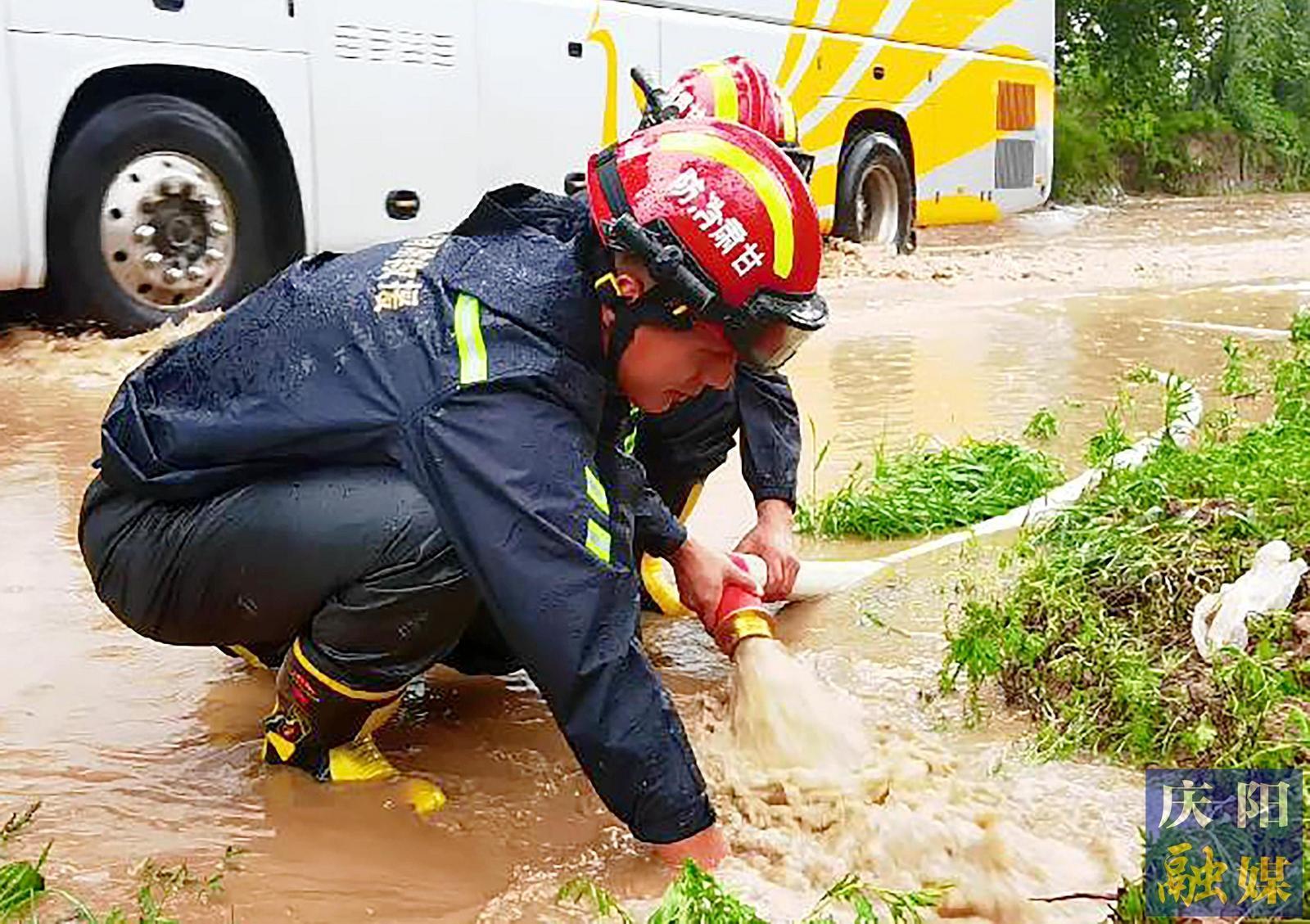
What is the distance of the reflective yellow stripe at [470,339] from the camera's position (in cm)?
231

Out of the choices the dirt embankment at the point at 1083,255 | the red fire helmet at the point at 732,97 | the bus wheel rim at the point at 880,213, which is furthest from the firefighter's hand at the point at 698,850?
the bus wheel rim at the point at 880,213

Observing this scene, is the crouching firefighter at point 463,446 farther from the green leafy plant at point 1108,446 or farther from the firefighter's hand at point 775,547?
the green leafy plant at point 1108,446

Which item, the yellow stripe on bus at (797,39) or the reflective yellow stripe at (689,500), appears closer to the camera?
the reflective yellow stripe at (689,500)

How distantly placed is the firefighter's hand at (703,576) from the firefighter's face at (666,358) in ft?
2.22

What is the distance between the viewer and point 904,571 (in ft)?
12.5

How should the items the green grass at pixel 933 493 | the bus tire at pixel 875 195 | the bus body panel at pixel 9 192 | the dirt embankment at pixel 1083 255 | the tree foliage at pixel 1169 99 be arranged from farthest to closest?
the tree foliage at pixel 1169 99 < the bus tire at pixel 875 195 < the dirt embankment at pixel 1083 255 < the bus body panel at pixel 9 192 < the green grass at pixel 933 493

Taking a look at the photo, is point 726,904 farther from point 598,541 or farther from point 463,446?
point 463,446

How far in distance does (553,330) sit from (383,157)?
5.74 meters

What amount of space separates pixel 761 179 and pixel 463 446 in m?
0.57

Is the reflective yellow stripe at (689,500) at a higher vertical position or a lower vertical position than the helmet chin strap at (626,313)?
lower

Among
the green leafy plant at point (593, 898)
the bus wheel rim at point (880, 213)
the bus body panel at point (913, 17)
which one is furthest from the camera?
the bus wheel rim at point (880, 213)

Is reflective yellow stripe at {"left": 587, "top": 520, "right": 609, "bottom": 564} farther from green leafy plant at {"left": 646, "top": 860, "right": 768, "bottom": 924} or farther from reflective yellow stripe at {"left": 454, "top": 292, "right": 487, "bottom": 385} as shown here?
A: green leafy plant at {"left": 646, "top": 860, "right": 768, "bottom": 924}

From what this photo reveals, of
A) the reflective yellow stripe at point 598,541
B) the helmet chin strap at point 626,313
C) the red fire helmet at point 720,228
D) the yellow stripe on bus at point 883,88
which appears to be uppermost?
the yellow stripe on bus at point 883,88

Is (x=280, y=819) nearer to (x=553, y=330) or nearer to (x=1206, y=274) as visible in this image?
(x=553, y=330)
